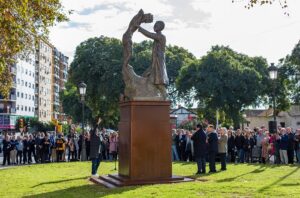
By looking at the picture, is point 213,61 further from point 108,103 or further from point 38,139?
point 38,139

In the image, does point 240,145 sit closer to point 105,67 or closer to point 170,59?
point 105,67

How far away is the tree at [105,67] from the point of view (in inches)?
2297

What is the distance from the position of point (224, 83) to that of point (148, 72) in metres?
34.2

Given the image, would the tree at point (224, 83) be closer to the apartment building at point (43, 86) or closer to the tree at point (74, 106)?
the tree at point (74, 106)

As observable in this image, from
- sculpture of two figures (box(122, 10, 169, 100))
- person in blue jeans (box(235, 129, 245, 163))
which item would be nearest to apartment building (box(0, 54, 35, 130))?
person in blue jeans (box(235, 129, 245, 163))

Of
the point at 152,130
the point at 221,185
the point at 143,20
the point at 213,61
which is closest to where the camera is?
the point at 221,185

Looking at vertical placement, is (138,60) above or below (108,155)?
above

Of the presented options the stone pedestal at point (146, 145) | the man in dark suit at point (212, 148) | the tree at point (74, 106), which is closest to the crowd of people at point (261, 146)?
the man in dark suit at point (212, 148)

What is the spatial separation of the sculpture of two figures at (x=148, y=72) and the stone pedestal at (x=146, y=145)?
0.43 m

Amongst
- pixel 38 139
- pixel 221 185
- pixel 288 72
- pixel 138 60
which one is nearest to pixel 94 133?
pixel 221 185

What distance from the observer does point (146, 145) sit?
52.3ft

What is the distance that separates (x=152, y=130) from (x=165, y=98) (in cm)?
131

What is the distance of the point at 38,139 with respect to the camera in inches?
1277

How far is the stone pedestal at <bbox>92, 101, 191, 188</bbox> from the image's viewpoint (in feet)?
51.9
